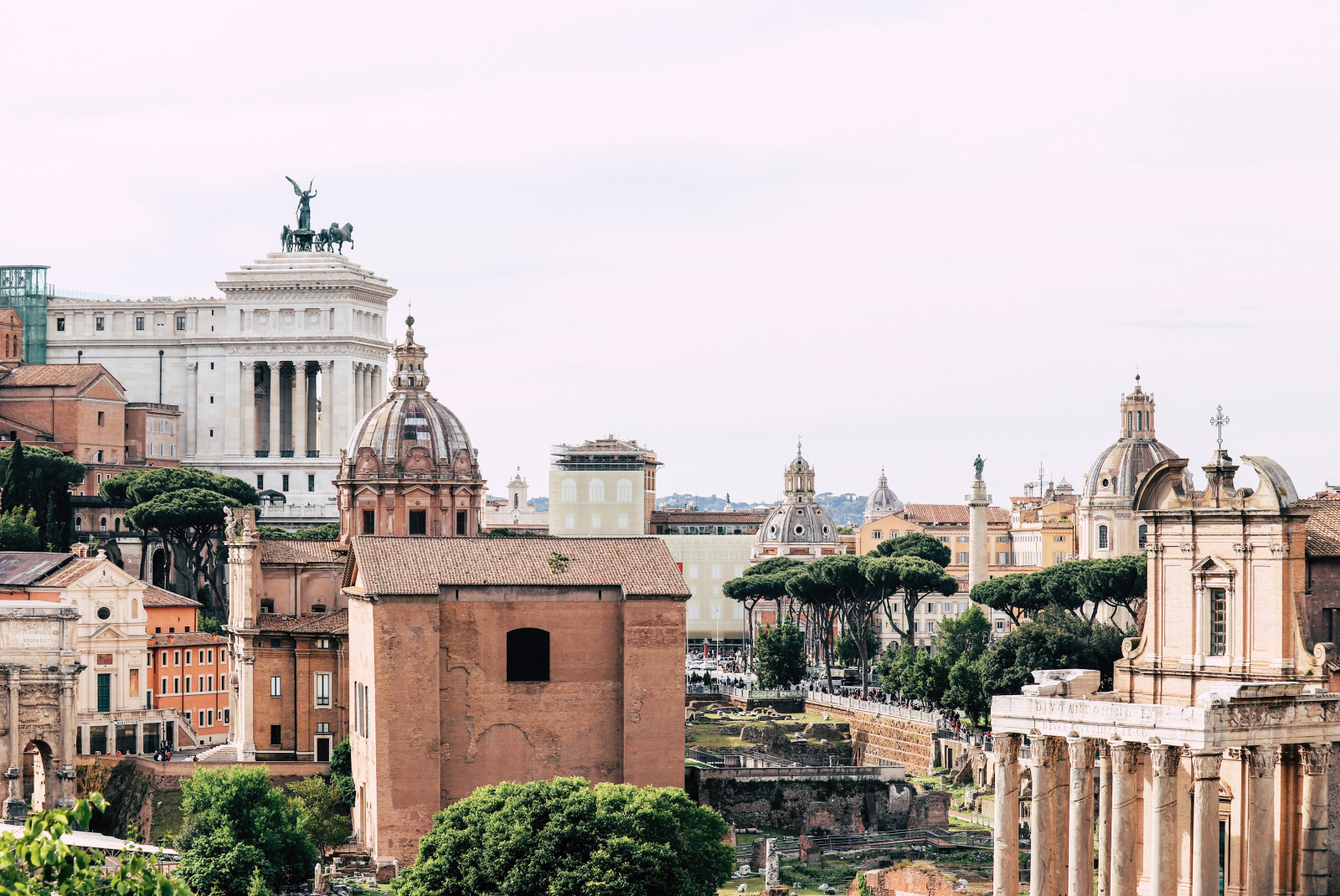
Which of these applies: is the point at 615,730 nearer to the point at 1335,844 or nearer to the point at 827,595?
the point at 1335,844

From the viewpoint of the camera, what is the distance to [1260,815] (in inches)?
1391

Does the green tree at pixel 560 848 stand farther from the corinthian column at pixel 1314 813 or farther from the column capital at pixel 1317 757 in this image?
the column capital at pixel 1317 757

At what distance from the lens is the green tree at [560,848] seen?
46.7 metres

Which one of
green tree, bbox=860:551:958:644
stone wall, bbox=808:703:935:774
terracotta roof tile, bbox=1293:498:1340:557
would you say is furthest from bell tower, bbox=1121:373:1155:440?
terracotta roof tile, bbox=1293:498:1340:557

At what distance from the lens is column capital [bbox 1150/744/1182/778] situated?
3506 centimetres

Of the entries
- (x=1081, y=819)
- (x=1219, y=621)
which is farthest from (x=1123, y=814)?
(x=1219, y=621)

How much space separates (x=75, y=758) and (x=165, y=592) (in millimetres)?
13356

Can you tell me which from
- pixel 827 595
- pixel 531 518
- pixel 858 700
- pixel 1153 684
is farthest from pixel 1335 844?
pixel 531 518

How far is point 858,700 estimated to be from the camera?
87.8m

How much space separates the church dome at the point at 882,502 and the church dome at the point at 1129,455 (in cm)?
6669

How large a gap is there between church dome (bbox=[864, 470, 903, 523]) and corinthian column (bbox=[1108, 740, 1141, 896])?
150m

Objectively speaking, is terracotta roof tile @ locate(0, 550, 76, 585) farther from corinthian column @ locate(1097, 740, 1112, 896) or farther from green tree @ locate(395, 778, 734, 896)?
corinthian column @ locate(1097, 740, 1112, 896)

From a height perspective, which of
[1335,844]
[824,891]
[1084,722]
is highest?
[1084,722]

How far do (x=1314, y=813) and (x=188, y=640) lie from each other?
50220mm
